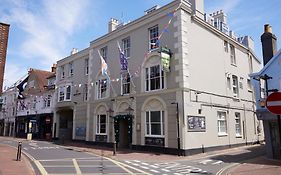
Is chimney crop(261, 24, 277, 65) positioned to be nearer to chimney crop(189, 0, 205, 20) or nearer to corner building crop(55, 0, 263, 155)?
corner building crop(55, 0, 263, 155)

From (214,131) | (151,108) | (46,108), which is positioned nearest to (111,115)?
(151,108)

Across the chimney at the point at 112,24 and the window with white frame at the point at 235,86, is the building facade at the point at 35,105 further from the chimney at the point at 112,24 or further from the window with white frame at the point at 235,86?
the window with white frame at the point at 235,86

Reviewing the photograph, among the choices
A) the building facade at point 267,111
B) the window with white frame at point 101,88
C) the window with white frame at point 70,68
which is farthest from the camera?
the window with white frame at point 70,68

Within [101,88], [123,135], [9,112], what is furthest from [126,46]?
[9,112]

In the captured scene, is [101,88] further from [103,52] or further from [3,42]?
[3,42]

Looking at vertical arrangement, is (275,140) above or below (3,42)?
below

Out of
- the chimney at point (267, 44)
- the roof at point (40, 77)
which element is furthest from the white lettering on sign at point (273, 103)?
the roof at point (40, 77)

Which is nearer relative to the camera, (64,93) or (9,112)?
(64,93)

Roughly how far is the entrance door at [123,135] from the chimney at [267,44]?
1265 centimetres

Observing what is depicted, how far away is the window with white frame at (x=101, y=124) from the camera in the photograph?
24514 millimetres

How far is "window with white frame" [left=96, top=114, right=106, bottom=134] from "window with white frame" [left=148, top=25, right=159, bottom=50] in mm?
8902

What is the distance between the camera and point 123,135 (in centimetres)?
2238

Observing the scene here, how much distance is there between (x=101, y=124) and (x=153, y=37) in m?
10.3

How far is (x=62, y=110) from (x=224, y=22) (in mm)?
22159
